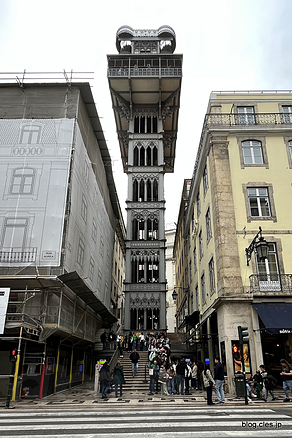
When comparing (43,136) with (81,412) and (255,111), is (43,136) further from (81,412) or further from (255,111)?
(81,412)

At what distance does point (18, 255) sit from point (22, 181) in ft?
15.7

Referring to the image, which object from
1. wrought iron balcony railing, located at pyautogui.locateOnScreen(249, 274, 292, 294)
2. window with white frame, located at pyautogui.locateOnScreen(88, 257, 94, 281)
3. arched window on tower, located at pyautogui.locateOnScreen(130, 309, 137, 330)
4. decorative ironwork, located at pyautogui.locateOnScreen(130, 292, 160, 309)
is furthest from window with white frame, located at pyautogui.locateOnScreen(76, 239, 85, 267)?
arched window on tower, located at pyautogui.locateOnScreen(130, 309, 137, 330)

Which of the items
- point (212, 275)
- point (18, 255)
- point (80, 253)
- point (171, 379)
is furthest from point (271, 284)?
point (18, 255)

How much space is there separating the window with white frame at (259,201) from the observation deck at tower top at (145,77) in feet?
93.9

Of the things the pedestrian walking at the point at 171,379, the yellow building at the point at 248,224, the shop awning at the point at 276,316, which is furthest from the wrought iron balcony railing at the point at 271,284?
the pedestrian walking at the point at 171,379

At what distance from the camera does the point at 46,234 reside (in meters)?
20.0

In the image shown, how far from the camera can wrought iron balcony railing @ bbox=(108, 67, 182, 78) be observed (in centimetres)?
4469

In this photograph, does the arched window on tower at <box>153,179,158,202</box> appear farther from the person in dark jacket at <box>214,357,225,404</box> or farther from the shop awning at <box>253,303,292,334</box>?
the person in dark jacket at <box>214,357,225,404</box>

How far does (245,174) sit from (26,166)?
44.1 feet

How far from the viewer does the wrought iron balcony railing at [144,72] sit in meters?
44.7

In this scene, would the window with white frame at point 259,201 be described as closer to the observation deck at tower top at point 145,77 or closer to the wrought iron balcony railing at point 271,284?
the wrought iron balcony railing at point 271,284

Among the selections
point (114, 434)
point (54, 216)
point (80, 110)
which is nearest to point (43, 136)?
point (80, 110)

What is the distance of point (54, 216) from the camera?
20.5m

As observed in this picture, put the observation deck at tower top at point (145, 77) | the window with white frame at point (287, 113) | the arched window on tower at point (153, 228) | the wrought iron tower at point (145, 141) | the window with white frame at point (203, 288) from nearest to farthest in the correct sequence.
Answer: the window with white frame at point (287, 113)
the window with white frame at point (203, 288)
the wrought iron tower at point (145, 141)
the arched window on tower at point (153, 228)
the observation deck at tower top at point (145, 77)
